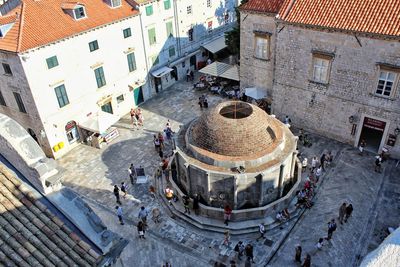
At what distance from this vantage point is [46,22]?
87.6ft

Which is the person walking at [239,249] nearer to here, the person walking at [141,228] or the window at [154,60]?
the person walking at [141,228]

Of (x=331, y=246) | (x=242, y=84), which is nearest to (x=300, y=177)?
(x=331, y=246)

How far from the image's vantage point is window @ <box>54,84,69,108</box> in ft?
89.8

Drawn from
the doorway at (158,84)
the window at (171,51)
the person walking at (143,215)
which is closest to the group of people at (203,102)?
the doorway at (158,84)

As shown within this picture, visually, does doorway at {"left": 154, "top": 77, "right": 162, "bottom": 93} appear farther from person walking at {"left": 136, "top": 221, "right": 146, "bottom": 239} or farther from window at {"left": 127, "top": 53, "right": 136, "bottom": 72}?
person walking at {"left": 136, "top": 221, "right": 146, "bottom": 239}

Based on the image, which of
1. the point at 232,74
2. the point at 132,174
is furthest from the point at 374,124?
the point at 132,174

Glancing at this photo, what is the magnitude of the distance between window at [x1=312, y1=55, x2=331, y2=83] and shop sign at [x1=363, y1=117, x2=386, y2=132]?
4216mm

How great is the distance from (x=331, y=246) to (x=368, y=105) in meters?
11.1

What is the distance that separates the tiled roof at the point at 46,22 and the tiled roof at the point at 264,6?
11.3 m

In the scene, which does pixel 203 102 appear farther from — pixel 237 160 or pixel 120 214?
pixel 120 214

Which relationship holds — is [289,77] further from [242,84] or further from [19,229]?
[19,229]

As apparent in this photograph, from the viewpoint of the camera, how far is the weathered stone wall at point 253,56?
2833 cm

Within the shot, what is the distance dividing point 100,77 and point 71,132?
5.38 metres

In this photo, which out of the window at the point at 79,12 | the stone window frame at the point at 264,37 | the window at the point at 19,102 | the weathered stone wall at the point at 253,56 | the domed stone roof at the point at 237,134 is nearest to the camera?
the domed stone roof at the point at 237,134
